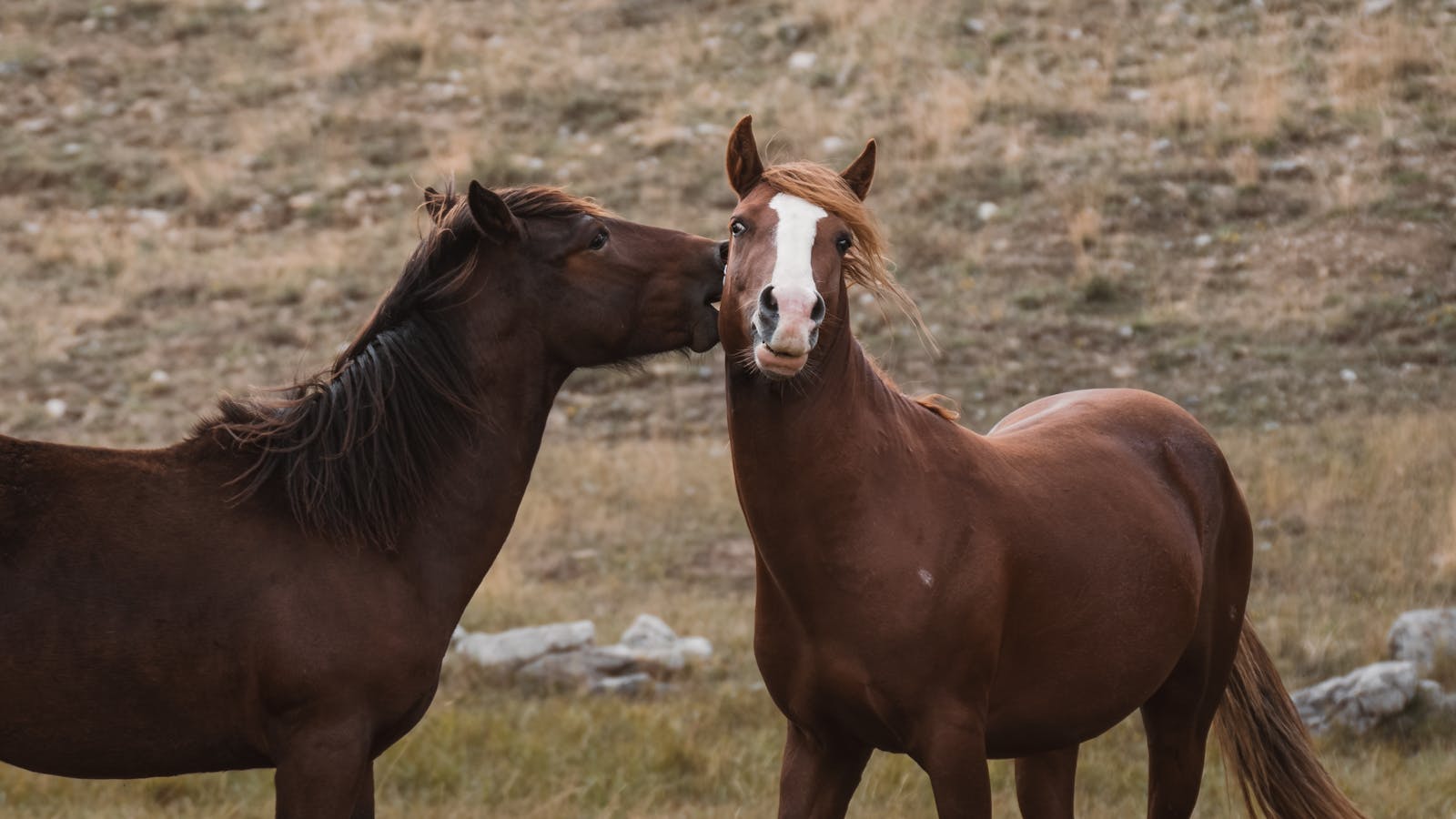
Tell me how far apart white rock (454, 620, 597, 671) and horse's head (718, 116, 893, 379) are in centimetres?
372

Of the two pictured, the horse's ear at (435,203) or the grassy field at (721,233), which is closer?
the horse's ear at (435,203)

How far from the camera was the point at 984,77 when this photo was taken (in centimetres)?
1680

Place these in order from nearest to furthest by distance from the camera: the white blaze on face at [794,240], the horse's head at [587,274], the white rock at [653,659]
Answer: the white blaze on face at [794,240] < the horse's head at [587,274] < the white rock at [653,659]

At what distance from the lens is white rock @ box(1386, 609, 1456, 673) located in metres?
7.18

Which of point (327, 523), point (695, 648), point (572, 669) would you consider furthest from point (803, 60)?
point (327, 523)

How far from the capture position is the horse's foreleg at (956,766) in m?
4.08

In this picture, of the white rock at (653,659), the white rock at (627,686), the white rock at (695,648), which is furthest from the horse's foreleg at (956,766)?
the white rock at (695,648)

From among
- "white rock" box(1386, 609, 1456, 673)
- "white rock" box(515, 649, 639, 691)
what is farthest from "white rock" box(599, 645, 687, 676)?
"white rock" box(1386, 609, 1456, 673)

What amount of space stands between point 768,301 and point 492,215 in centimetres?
88

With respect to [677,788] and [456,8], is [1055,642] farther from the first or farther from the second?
[456,8]

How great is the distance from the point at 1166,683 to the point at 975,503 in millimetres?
1372

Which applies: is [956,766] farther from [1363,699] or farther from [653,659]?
[653,659]

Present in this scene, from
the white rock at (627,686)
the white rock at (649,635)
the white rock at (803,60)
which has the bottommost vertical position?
the white rock at (649,635)

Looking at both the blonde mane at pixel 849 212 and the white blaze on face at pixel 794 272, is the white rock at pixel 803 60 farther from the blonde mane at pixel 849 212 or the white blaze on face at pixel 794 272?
the white blaze on face at pixel 794 272
